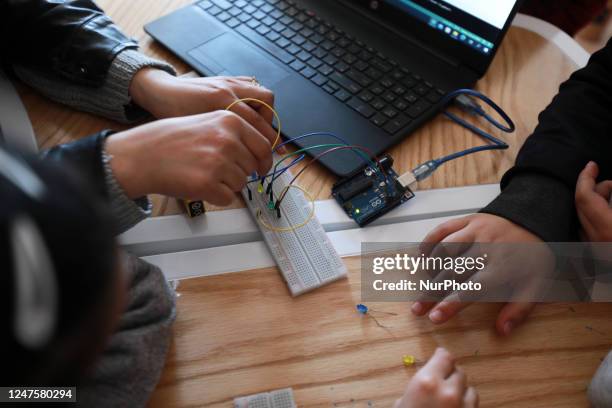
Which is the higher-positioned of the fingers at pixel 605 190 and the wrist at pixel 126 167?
the fingers at pixel 605 190

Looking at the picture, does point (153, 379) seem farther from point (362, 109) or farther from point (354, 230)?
point (362, 109)

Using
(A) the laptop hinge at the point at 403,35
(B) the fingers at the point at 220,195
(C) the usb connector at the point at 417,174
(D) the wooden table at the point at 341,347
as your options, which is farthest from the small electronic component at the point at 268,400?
(A) the laptop hinge at the point at 403,35

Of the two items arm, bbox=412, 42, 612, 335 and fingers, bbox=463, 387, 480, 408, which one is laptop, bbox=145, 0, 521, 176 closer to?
arm, bbox=412, 42, 612, 335

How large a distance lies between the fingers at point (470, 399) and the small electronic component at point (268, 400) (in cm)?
20

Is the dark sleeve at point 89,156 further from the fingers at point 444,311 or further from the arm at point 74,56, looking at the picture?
the fingers at point 444,311

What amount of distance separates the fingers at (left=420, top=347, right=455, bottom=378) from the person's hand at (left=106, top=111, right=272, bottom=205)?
346 millimetres

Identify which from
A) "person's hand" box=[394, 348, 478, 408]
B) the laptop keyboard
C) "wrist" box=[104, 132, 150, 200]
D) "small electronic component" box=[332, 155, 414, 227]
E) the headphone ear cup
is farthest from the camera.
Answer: the laptop keyboard

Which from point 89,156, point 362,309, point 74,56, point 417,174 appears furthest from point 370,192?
point 74,56

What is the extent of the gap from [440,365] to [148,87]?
24.7 inches

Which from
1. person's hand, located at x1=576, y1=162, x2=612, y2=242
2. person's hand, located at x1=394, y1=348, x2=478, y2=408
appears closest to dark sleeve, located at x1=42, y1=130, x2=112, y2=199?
person's hand, located at x1=394, y1=348, x2=478, y2=408

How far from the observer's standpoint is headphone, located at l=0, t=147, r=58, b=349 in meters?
0.28

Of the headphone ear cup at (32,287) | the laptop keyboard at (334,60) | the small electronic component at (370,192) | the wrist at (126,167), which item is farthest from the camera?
the laptop keyboard at (334,60)

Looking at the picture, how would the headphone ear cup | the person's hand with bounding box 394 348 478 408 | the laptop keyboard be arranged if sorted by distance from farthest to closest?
the laptop keyboard → the person's hand with bounding box 394 348 478 408 → the headphone ear cup

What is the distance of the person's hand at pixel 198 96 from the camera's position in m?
0.78
